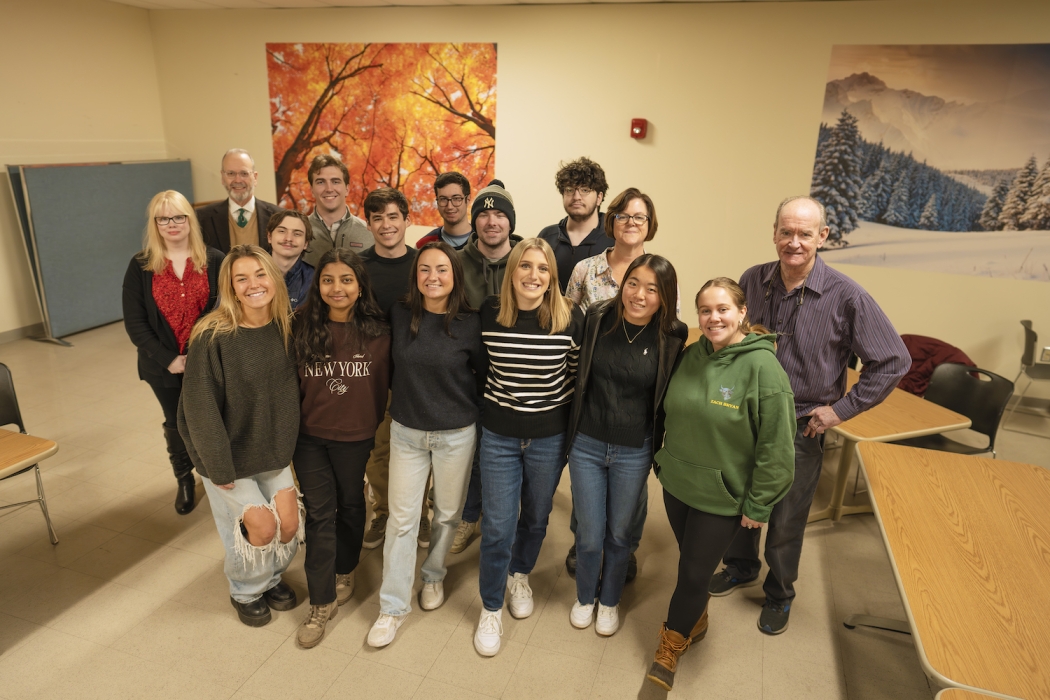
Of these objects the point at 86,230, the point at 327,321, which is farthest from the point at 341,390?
the point at 86,230

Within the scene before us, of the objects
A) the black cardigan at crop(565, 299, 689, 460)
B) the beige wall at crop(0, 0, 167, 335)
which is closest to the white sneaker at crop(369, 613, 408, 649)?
the black cardigan at crop(565, 299, 689, 460)

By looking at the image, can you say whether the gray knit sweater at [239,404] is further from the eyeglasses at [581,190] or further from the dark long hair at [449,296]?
the eyeglasses at [581,190]

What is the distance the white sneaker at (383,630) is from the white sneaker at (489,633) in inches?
13.2

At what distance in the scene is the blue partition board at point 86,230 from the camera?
590 centimetres

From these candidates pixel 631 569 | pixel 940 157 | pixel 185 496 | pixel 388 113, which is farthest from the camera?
pixel 388 113

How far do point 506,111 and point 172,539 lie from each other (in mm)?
4463

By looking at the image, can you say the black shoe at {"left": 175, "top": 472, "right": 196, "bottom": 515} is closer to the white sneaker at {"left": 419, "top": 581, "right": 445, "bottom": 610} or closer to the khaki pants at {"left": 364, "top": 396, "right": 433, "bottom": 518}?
the khaki pants at {"left": 364, "top": 396, "right": 433, "bottom": 518}

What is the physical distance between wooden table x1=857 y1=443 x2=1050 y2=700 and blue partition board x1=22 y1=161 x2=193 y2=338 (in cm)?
674

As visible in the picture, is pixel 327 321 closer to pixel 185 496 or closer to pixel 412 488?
pixel 412 488

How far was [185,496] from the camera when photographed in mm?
3518

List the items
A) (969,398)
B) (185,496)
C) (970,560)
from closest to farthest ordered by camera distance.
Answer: (970,560), (185,496), (969,398)

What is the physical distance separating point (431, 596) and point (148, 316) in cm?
183

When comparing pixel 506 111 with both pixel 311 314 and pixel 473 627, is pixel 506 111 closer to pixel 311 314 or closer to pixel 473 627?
pixel 311 314

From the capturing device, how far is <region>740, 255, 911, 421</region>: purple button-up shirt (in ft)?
7.95
